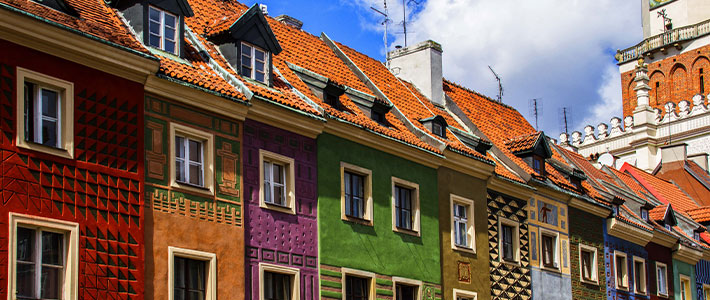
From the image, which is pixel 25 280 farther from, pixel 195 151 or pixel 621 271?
pixel 621 271

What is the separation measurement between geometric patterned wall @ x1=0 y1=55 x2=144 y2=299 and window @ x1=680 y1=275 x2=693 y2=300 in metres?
25.0

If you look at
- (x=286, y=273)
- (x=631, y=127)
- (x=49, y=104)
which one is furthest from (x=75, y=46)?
(x=631, y=127)

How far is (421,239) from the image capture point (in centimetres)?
2623

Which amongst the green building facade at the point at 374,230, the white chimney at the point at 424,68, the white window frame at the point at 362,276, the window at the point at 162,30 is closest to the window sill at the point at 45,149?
the window at the point at 162,30

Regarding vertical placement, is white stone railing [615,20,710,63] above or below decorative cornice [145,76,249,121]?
above

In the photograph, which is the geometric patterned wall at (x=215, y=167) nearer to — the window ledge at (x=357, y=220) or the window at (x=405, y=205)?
the window ledge at (x=357, y=220)

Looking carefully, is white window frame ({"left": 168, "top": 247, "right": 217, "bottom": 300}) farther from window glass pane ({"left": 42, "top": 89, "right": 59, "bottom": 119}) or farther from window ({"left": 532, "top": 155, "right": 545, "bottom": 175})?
window ({"left": 532, "top": 155, "right": 545, "bottom": 175})

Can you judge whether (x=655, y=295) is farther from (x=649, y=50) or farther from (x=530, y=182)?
(x=649, y=50)

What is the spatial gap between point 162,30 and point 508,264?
12295 mm

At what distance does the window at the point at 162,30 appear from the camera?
20953 millimetres

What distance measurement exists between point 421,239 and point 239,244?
6.51 metres

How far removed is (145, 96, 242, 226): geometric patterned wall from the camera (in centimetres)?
1936

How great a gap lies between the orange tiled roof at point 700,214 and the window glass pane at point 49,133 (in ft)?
106

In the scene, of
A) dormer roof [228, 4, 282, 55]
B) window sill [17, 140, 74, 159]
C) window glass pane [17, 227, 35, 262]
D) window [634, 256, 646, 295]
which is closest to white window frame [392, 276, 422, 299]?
dormer roof [228, 4, 282, 55]
